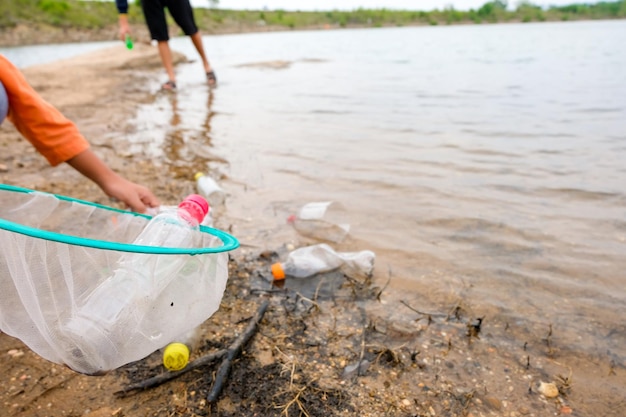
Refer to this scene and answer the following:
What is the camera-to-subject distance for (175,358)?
1.52m

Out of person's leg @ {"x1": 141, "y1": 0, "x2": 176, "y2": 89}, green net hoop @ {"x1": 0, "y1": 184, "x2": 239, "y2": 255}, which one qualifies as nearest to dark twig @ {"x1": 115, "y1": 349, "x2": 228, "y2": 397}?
green net hoop @ {"x1": 0, "y1": 184, "x2": 239, "y2": 255}

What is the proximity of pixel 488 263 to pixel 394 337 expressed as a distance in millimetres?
876

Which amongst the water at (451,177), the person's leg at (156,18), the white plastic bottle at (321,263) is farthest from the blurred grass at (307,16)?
the white plastic bottle at (321,263)

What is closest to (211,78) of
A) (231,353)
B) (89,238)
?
(89,238)

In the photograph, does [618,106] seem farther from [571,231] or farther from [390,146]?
[571,231]

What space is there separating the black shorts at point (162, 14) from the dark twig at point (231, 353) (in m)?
5.82

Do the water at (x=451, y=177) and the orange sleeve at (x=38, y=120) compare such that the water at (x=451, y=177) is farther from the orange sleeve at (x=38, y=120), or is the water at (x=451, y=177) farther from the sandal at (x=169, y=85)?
the orange sleeve at (x=38, y=120)

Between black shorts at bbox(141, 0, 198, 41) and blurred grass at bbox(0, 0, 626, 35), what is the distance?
2386 centimetres

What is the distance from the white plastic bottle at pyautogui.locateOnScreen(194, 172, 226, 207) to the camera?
3.18 m

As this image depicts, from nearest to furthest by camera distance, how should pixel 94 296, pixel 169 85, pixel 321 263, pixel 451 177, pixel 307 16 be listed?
pixel 94 296
pixel 321 263
pixel 451 177
pixel 169 85
pixel 307 16

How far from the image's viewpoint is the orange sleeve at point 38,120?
1662 mm

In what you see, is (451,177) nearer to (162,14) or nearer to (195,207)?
(195,207)

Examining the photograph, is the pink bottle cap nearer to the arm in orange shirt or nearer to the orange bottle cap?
the arm in orange shirt

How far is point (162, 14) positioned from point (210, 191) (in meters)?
4.62
